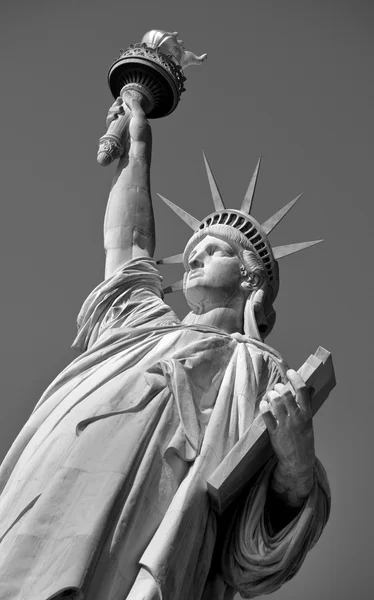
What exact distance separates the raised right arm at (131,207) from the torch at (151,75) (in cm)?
35

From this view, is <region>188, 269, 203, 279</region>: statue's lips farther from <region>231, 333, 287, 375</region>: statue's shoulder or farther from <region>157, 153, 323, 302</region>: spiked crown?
<region>231, 333, 287, 375</region>: statue's shoulder

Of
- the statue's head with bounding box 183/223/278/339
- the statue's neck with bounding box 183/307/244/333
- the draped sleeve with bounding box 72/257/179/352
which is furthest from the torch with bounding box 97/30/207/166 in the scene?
the statue's neck with bounding box 183/307/244/333

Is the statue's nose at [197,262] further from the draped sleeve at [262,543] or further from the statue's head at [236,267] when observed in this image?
the draped sleeve at [262,543]

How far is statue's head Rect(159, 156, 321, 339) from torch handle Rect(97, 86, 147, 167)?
3.72ft

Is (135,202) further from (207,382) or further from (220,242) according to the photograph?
(207,382)

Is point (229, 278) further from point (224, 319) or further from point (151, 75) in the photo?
point (151, 75)

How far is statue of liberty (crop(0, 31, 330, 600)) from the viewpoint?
7984 mm

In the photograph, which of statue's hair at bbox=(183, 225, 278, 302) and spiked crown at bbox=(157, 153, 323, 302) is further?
spiked crown at bbox=(157, 153, 323, 302)

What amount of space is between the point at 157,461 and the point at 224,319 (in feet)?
7.94

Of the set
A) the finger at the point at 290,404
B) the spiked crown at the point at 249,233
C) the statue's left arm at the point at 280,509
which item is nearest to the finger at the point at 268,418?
the statue's left arm at the point at 280,509

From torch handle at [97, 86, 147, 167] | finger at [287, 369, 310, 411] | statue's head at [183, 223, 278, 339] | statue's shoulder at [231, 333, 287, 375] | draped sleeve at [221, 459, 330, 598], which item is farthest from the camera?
torch handle at [97, 86, 147, 167]

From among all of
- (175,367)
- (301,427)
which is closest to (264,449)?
(301,427)

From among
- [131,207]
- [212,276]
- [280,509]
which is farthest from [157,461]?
[131,207]

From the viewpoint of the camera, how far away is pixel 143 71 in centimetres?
1253
